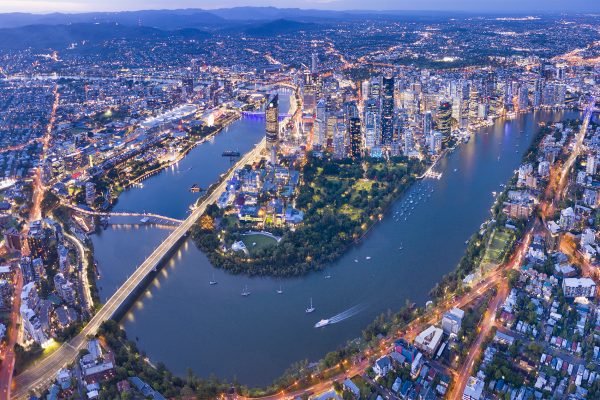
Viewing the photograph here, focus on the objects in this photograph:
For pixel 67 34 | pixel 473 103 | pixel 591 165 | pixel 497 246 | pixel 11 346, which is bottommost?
pixel 11 346

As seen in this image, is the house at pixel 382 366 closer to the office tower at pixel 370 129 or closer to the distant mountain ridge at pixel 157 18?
the office tower at pixel 370 129

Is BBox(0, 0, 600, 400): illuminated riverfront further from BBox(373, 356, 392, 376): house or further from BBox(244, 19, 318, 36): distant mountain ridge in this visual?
BBox(244, 19, 318, 36): distant mountain ridge

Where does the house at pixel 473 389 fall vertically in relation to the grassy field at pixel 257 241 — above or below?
below

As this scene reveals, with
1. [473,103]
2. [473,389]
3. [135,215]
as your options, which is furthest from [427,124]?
[473,389]

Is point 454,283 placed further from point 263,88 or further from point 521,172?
point 263,88

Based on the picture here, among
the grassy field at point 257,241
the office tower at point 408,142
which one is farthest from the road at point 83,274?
the office tower at point 408,142

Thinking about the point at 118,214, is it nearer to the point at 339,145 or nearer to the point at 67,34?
the point at 339,145
